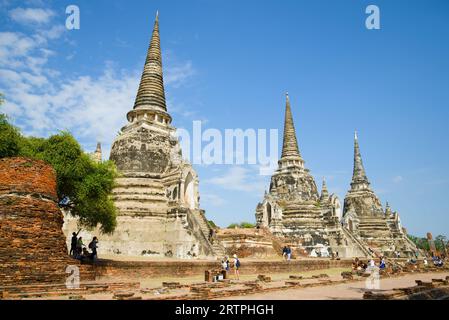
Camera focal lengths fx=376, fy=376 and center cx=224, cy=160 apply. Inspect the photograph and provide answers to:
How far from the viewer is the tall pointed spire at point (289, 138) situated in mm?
41094

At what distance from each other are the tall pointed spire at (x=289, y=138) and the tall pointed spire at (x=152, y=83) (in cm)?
1569

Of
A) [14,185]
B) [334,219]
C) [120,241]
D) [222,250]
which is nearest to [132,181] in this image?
[120,241]

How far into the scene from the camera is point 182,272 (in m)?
17.0

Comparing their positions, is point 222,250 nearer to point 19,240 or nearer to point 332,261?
point 332,261

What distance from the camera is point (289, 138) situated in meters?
42.0

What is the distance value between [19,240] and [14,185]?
1891 mm

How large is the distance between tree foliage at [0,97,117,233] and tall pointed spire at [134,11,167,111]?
13.8m

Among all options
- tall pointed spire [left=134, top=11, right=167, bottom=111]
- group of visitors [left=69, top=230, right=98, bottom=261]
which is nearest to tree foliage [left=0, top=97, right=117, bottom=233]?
group of visitors [left=69, top=230, right=98, bottom=261]

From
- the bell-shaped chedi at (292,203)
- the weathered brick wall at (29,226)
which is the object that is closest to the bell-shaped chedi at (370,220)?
the bell-shaped chedi at (292,203)

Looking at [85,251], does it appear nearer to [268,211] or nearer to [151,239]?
[151,239]

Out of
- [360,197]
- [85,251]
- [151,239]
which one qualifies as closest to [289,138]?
[360,197]

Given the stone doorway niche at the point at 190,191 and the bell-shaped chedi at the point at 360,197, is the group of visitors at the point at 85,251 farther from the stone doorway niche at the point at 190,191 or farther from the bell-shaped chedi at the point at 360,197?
the bell-shaped chedi at the point at 360,197

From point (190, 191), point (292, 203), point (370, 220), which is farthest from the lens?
point (370, 220)

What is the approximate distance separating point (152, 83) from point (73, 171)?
1679 centimetres
